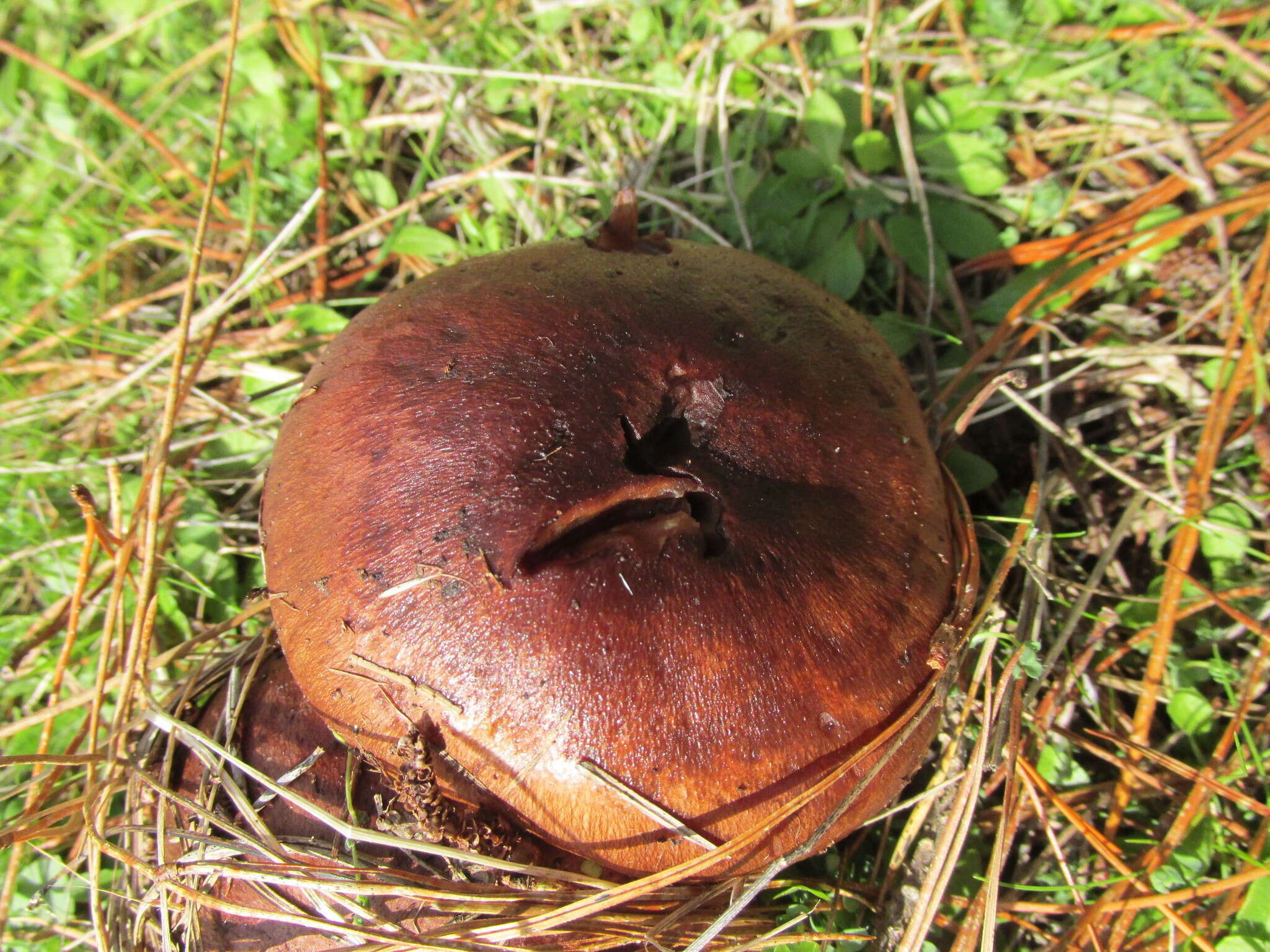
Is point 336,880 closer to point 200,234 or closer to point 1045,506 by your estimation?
point 200,234

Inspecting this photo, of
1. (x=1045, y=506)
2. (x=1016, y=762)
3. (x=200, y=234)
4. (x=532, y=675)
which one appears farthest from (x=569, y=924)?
(x=200, y=234)

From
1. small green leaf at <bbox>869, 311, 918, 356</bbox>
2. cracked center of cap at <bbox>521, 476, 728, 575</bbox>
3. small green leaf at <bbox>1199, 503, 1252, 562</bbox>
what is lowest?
small green leaf at <bbox>1199, 503, 1252, 562</bbox>

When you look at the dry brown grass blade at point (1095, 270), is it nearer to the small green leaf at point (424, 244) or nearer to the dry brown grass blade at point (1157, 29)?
the dry brown grass blade at point (1157, 29)

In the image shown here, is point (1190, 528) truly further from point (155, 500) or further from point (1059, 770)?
point (155, 500)

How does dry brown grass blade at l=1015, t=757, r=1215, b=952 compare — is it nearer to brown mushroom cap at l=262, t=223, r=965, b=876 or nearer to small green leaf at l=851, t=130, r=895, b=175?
brown mushroom cap at l=262, t=223, r=965, b=876

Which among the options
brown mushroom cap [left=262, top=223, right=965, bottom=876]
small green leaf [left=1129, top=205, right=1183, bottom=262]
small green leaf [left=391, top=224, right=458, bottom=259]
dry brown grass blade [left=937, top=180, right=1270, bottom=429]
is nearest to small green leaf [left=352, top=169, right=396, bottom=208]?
small green leaf [left=391, top=224, right=458, bottom=259]

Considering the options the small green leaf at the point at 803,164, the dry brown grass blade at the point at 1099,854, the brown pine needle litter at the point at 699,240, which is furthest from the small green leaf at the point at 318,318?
the dry brown grass blade at the point at 1099,854

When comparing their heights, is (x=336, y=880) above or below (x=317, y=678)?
below
